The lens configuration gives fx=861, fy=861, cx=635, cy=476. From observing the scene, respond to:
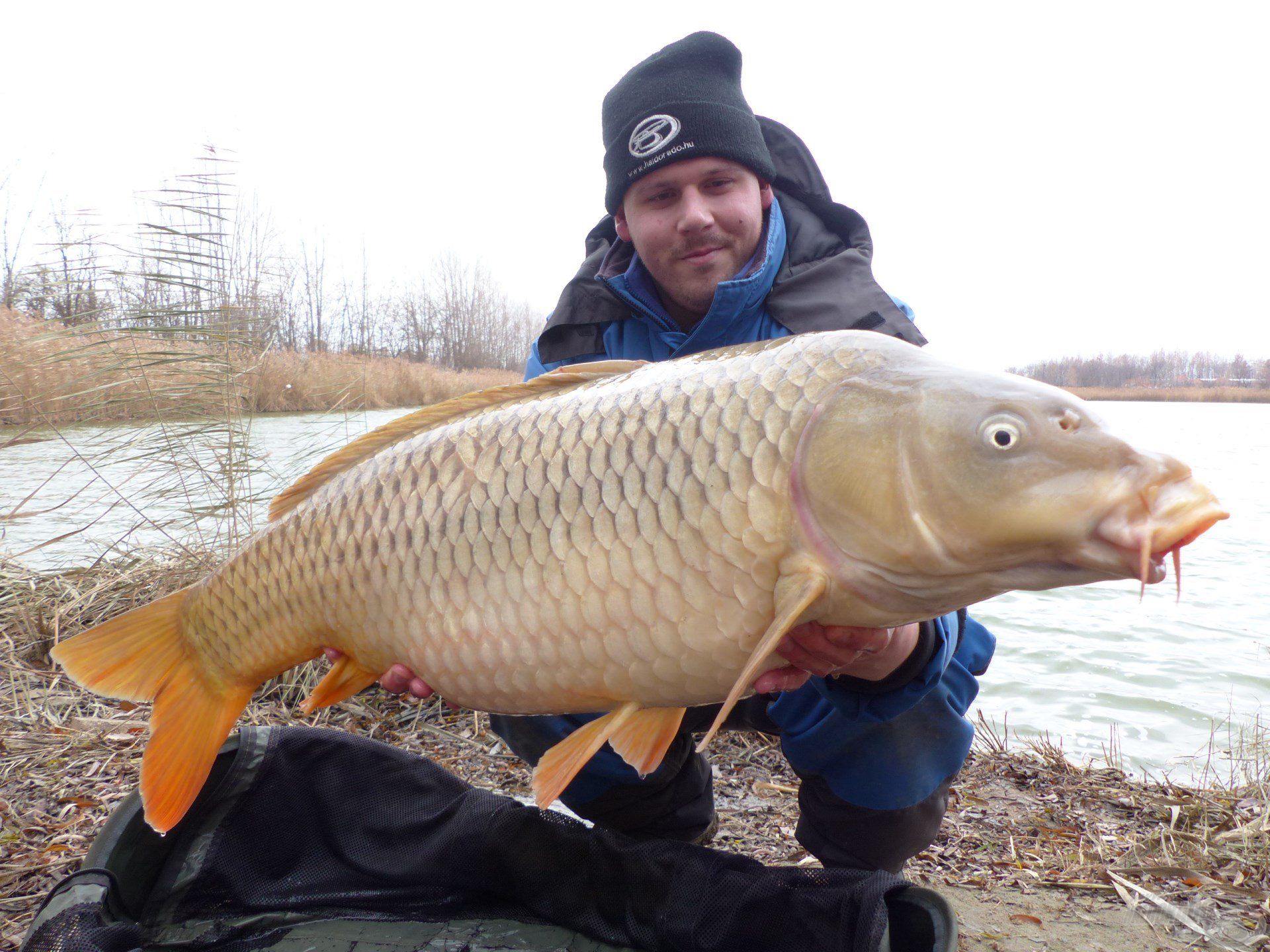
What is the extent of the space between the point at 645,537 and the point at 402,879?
0.79 m

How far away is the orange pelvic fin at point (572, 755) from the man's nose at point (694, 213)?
1.11m

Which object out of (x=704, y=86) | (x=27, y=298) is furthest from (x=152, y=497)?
(x=704, y=86)

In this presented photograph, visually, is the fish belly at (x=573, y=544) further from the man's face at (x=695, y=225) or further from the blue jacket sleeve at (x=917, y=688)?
the man's face at (x=695, y=225)

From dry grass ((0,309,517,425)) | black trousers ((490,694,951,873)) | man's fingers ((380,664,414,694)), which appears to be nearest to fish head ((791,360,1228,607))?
man's fingers ((380,664,414,694))

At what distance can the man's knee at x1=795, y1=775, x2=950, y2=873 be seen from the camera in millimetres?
1498

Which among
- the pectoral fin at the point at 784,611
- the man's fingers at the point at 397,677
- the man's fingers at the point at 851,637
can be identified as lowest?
the man's fingers at the point at 397,677

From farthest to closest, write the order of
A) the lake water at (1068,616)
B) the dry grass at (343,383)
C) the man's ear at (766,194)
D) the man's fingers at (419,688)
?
the dry grass at (343,383) < the lake water at (1068,616) < the man's ear at (766,194) < the man's fingers at (419,688)

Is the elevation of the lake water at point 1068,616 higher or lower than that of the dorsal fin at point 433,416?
lower

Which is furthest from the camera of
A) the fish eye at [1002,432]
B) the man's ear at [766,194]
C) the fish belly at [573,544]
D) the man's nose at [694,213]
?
the man's ear at [766,194]

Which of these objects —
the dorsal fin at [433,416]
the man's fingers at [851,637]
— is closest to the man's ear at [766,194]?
the dorsal fin at [433,416]

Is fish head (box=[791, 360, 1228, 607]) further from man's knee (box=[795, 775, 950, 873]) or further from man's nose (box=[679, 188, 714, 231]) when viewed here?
man's nose (box=[679, 188, 714, 231])

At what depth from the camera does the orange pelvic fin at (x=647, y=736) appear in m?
1.06

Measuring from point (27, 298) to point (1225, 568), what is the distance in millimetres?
6646

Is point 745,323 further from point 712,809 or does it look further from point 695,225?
point 712,809
